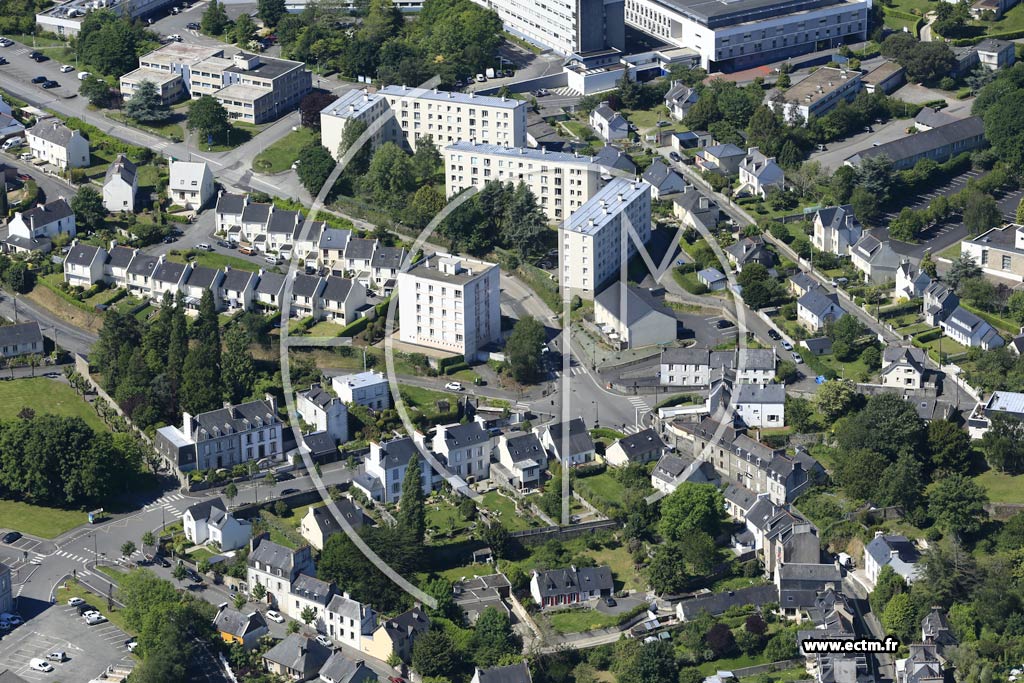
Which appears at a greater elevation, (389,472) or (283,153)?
(389,472)

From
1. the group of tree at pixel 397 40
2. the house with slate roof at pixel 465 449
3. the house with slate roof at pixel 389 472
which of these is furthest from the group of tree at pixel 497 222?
the house with slate roof at pixel 389 472

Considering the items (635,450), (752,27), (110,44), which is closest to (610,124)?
(752,27)

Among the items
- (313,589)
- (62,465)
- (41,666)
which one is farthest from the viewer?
(62,465)

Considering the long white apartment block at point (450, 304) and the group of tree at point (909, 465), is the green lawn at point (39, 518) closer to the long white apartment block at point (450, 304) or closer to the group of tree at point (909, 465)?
the long white apartment block at point (450, 304)

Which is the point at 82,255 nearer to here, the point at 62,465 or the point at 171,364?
the point at 171,364

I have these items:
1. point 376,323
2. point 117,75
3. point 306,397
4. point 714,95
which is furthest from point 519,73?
point 306,397

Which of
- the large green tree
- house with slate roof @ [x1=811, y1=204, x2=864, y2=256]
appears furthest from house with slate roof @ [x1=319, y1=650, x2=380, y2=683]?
house with slate roof @ [x1=811, y1=204, x2=864, y2=256]
